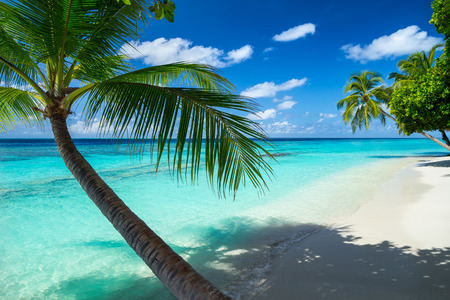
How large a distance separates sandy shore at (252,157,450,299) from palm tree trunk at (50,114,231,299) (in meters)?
2.00

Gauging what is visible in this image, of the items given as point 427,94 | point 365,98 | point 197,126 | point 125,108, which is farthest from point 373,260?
point 365,98

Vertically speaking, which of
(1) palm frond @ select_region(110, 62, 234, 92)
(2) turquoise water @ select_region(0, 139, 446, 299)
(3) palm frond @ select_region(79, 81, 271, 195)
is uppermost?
(1) palm frond @ select_region(110, 62, 234, 92)

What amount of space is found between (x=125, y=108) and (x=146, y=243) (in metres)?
1.15

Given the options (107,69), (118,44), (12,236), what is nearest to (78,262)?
(12,236)

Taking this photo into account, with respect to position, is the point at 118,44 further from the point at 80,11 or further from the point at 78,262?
the point at 78,262

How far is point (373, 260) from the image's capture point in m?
3.62

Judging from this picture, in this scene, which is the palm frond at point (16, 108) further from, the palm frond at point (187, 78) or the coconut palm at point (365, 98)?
the coconut palm at point (365, 98)

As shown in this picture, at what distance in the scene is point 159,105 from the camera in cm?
207

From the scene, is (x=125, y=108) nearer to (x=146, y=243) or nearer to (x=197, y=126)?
(x=197, y=126)

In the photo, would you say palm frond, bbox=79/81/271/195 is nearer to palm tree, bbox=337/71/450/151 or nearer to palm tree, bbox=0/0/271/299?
palm tree, bbox=0/0/271/299

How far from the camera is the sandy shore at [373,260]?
9.56 ft

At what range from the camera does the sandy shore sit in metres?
2.91

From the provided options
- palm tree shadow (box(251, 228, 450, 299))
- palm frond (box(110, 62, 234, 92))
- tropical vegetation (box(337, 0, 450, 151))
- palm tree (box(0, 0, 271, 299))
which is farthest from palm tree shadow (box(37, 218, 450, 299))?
tropical vegetation (box(337, 0, 450, 151))

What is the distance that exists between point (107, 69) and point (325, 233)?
15.6 ft
